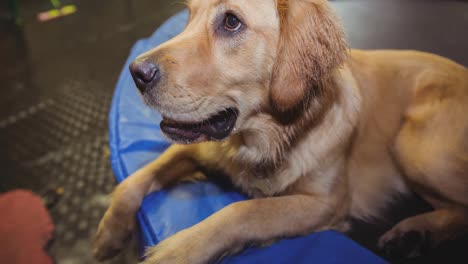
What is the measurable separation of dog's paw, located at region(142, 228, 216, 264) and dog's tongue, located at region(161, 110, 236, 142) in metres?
0.38

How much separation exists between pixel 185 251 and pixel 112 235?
19.1 inches

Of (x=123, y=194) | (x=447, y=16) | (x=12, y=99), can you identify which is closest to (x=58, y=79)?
(x=12, y=99)

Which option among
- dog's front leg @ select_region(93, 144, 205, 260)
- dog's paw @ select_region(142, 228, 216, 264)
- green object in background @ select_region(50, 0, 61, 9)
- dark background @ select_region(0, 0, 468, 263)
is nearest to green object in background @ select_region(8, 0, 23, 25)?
dark background @ select_region(0, 0, 468, 263)

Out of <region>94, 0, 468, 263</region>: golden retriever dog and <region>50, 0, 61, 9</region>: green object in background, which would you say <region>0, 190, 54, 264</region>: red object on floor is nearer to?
<region>94, 0, 468, 263</region>: golden retriever dog

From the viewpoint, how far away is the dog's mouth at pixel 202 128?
5.38 feet

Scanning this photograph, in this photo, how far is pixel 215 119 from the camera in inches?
65.1

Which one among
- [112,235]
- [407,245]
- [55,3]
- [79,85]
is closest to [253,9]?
[112,235]

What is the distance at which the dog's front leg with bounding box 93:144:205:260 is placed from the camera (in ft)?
5.99

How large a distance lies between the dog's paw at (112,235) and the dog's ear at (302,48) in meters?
0.90

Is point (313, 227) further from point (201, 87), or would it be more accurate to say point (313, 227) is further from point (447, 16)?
point (447, 16)

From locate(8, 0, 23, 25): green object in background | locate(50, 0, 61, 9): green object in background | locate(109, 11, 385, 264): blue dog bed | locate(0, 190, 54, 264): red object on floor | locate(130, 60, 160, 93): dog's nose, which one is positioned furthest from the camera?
locate(50, 0, 61, 9): green object in background

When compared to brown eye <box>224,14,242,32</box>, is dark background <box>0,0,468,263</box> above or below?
below

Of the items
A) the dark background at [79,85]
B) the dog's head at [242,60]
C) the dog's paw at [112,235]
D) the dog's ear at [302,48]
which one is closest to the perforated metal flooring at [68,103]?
the dark background at [79,85]

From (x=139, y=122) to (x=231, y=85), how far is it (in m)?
1.09
